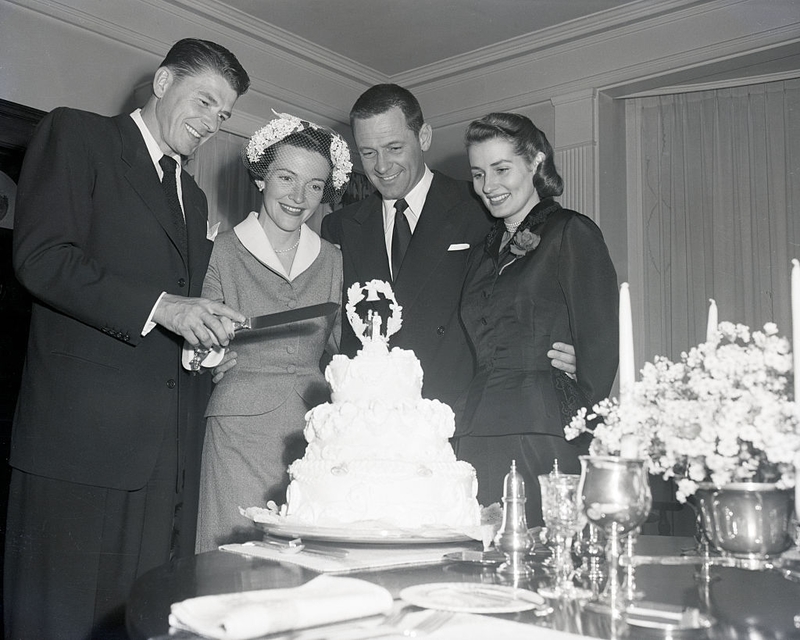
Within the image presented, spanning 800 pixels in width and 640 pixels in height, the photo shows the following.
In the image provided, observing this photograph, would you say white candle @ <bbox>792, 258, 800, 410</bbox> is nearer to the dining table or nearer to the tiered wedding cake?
the dining table

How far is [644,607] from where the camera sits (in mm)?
1271

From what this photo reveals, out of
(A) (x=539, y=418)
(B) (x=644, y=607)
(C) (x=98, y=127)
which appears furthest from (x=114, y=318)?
(B) (x=644, y=607)

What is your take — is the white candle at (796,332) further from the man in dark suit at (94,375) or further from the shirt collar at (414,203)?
the shirt collar at (414,203)

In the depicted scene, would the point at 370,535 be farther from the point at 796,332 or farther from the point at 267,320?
the point at 796,332

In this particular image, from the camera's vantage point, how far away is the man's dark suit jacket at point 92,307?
91.2 inches

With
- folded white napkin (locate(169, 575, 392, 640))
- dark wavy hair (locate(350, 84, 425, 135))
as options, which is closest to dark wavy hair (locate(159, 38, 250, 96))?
dark wavy hair (locate(350, 84, 425, 135))

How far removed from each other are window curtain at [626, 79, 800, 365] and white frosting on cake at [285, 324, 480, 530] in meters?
4.21

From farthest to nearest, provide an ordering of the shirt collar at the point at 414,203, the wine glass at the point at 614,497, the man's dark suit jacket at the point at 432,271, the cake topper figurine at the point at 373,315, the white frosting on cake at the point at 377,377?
the shirt collar at the point at 414,203 < the man's dark suit jacket at the point at 432,271 < the cake topper figurine at the point at 373,315 < the white frosting on cake at the point at 377,377 < the wine glass at the point at 614,497

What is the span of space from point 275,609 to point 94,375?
146 centimetres

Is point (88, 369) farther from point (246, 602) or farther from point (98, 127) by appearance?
point (246, 602)

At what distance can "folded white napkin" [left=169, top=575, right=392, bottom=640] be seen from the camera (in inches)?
42.4

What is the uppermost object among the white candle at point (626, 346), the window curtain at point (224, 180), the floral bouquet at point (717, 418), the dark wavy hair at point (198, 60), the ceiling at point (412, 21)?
the ceiling at point (412, 21)

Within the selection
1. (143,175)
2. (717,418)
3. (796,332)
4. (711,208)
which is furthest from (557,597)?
(711,208)

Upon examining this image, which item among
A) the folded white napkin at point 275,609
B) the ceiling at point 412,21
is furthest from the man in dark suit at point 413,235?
the ceiling at point 412,21
